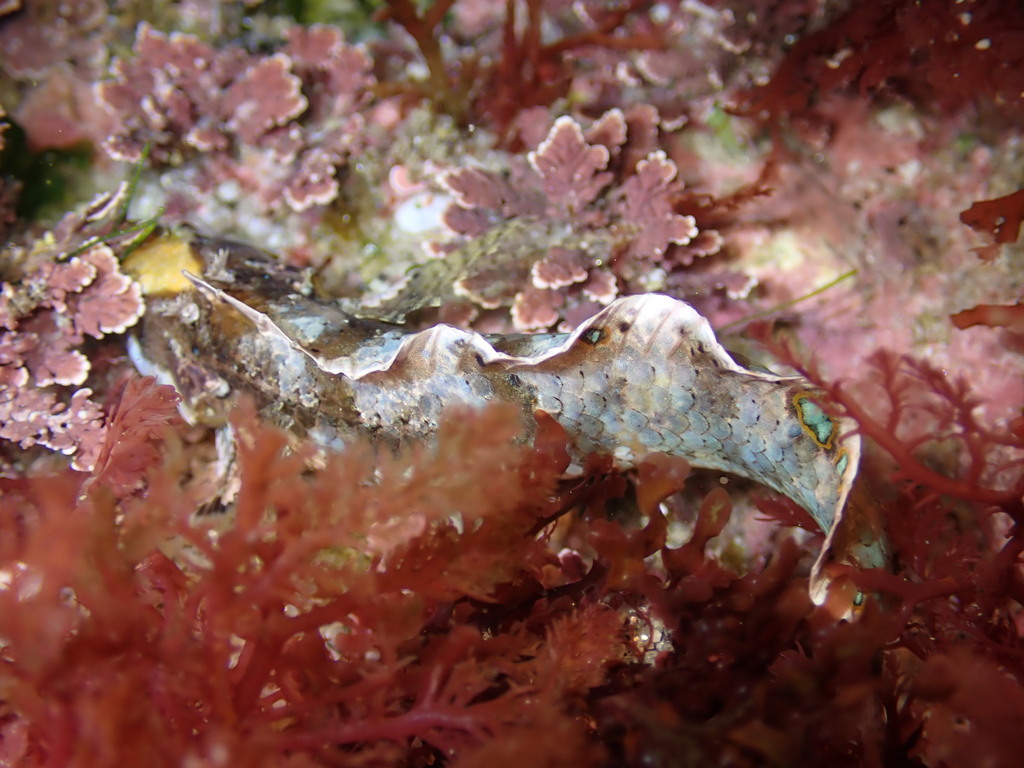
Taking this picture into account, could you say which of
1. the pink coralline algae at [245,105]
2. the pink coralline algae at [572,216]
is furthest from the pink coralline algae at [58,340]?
the pink coralline algae at [572,216]

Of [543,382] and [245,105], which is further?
[245,105]

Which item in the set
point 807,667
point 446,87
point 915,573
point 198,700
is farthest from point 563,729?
point 446,87

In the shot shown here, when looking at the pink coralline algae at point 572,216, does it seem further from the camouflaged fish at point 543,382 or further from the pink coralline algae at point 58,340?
the pink coralline algae at point 58,340

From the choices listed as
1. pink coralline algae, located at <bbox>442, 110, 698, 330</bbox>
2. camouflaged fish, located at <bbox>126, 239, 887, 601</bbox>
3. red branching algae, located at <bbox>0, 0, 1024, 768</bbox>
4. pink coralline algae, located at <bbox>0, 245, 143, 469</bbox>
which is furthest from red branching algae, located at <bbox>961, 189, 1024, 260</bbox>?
pink coralline algae, located at <bbox>0, 245, 143, 469</bbox>

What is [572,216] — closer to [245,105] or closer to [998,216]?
[998,216]

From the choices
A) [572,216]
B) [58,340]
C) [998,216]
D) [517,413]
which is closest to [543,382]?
[517,413]

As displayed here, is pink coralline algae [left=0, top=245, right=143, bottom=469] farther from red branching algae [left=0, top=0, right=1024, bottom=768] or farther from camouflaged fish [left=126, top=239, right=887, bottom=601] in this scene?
camouflaged fish [left=126, top=239, right=887, bottom=601]
